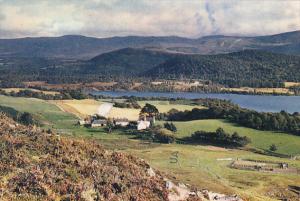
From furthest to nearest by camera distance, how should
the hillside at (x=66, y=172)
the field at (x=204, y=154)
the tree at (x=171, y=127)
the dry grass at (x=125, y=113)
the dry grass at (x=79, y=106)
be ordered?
the dry grass at (x=79, y=106)
the dry grass at (x=125, y=113)
the tree at (x=171, y=127)
the field at (x=204, y=154)
the hillside at (x=66, y=172)

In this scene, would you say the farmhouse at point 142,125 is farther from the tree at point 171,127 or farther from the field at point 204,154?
the tree at point 171,127

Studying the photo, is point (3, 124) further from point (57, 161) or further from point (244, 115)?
point (244, 115)

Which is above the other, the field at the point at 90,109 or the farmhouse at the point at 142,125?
the field at the point at 90,109

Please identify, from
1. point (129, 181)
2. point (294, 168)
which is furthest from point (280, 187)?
point (129, 181)

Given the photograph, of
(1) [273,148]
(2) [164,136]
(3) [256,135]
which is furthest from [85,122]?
(1) [273,148]

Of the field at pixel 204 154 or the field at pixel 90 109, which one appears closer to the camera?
the field at pixel 204 154

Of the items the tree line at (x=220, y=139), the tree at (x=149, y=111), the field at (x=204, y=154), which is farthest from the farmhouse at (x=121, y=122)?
the tree line at (x=220, y=139)

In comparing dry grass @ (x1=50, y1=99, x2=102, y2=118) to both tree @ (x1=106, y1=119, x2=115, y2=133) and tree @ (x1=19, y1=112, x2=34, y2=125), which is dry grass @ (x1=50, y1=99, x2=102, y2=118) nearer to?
tree @ (x1=106, y1=119, x2=115, y2=133)

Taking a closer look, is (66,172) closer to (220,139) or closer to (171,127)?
(220,139)
